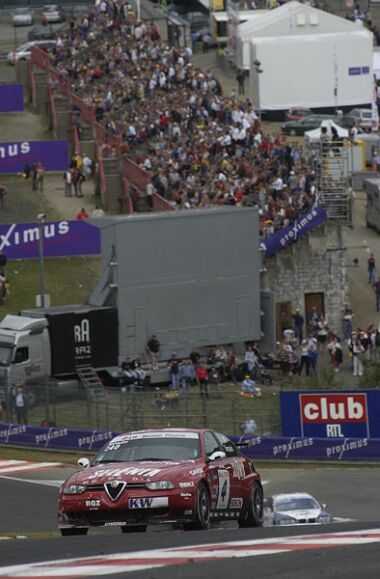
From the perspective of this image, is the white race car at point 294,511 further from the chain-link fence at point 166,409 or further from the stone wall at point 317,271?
the stone wall at point 317,271

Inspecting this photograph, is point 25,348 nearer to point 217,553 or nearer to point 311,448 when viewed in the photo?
point 311,448

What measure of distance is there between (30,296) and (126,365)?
24.4 feet

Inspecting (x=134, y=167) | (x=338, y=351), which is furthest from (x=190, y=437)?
(x=134, y=167)

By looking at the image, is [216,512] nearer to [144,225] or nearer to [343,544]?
[343,544]

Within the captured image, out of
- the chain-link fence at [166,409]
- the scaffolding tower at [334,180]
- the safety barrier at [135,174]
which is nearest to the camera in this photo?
the chain-link fence at [166,409]

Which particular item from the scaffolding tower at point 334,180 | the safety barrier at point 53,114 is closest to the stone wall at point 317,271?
the scaffolding tower at point 334,180

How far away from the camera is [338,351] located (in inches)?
1877

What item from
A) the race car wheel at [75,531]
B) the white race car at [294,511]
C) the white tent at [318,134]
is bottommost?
the white race car at [294,511]

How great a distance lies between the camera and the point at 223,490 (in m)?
20.2

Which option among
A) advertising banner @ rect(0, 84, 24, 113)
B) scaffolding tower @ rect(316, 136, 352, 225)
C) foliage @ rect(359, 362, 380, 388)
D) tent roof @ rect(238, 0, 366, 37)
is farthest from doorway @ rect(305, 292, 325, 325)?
tent roof @ rect(238, 0, 366, 37)

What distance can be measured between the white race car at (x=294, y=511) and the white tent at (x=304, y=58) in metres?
48.5

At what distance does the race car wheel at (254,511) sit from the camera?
824 inches

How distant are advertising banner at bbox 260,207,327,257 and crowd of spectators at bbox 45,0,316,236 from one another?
0.30 m

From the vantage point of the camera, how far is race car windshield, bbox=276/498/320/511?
84.8 feet
